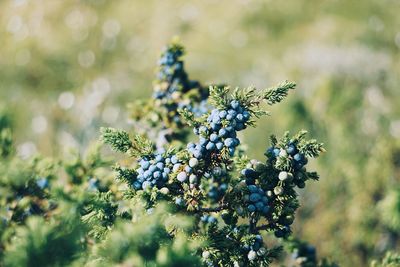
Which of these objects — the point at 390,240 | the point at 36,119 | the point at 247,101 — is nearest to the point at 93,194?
the point at 247,101

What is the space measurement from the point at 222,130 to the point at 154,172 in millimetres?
312

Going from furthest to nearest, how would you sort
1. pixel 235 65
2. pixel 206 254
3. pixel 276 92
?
pixel 235 65
pixel 276 92
pixel 206 254

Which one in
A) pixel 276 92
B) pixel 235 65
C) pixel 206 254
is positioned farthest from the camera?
pixel 235 65

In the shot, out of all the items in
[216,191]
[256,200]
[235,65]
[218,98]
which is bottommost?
[256,200]

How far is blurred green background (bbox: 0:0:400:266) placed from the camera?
19.7 ft

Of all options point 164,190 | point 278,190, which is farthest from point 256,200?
point 164,190

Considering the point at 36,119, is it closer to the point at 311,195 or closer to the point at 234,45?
the point at 234,45

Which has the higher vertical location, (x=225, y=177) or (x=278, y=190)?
(x=225, y=177)

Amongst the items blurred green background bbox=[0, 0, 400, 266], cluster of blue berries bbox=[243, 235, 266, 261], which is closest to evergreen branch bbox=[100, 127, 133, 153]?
cluster of blue berries bbox=[243, 235, 266, 261]

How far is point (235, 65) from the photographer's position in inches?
355

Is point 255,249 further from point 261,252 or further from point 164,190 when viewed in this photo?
point 164,190

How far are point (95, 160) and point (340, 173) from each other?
4.27 metres

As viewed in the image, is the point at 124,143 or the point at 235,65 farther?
the point at 235,65

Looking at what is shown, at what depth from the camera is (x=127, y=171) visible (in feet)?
5.50
